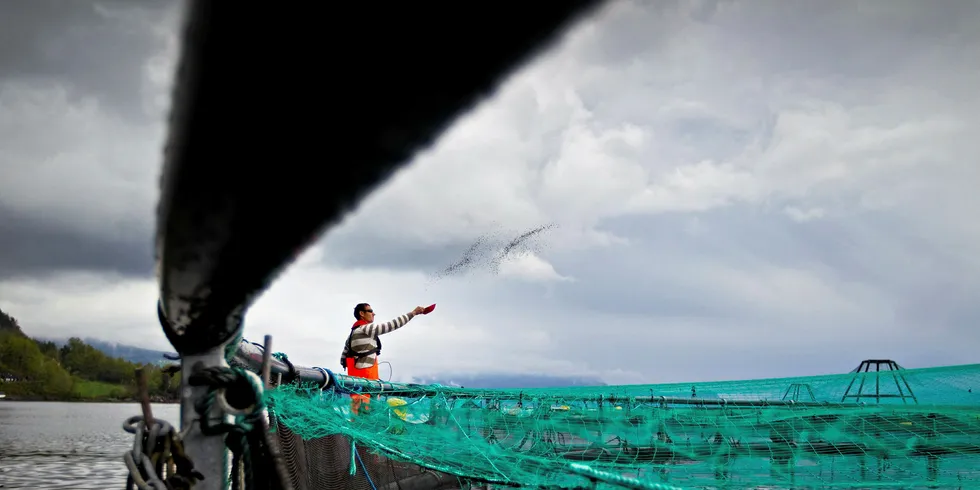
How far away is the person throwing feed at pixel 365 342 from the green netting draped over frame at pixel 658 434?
3.47 feet

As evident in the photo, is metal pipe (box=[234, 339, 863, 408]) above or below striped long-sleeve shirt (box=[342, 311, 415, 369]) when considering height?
below

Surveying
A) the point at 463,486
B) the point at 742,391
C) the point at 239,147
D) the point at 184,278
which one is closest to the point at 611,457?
the point at 463,486

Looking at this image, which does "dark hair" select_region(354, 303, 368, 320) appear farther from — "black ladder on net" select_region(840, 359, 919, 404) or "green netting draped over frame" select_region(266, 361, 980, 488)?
"black ladder on net" select_region(840, 359, 919, 404)

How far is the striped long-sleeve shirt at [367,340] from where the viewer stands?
855 centimetres

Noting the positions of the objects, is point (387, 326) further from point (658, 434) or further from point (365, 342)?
point (658, 434)

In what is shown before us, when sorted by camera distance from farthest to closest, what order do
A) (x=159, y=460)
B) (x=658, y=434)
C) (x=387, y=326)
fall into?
(x=387, y=326), (x=658, y=434), (x=159, y=460)

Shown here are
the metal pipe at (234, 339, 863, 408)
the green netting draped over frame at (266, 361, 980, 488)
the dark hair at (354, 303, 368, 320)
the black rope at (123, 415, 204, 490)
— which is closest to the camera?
the black rope at (123, 415, 204, 490)

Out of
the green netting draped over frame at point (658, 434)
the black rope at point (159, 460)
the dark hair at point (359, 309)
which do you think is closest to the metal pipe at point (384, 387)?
the green netting draped over frame at point (658, 434)

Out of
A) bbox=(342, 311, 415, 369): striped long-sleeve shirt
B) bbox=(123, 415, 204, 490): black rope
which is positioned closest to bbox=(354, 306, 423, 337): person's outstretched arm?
bbox=(342, 311, 415, 369): striped long-sleeve shirt

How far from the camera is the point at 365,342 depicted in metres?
8.84

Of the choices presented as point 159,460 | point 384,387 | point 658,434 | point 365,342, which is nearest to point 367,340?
point 365,342

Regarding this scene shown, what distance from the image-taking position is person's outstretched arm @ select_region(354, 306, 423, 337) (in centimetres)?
833

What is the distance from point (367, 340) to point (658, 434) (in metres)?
3.81

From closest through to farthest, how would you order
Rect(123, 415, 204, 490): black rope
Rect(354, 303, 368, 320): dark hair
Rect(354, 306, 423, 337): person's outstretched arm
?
Rect(123, 415, 204, 490): black rope → Rect(354, 306, 423, 337): person's outstretched arm → Rect(354, 303, 368, 320): dark hair
